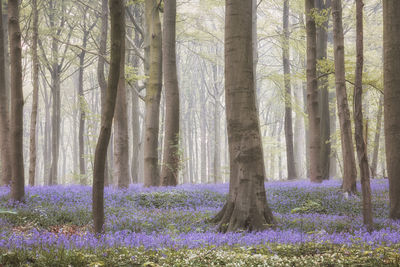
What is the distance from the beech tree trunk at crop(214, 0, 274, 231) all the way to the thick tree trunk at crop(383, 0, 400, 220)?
126 inches

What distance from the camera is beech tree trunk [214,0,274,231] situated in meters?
7.34

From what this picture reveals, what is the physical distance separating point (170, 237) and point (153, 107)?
8.89 m

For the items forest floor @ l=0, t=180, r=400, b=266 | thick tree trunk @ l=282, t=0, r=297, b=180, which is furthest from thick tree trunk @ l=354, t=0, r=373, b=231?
thick tree trunk @ l=282, t=0, r=297, b=180

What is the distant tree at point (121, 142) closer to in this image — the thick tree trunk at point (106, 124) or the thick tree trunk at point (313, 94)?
the thick tree trunk at point (106, 124)

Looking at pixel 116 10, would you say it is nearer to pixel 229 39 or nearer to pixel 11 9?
pixel 229 39

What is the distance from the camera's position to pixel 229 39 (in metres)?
8.08

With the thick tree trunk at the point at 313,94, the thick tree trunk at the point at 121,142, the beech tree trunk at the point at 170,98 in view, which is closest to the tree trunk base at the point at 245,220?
the thick tree trunk at the point at 121,142

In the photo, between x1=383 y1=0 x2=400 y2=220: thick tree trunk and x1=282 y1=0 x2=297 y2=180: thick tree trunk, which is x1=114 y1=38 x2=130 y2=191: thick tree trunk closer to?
x1=383 y1=0 x2=400 y2=220: thick tree trunk

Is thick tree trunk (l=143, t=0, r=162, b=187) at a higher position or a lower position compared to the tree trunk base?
higher

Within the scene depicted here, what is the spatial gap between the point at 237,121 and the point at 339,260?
3.80 m

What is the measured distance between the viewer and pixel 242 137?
7633 mm

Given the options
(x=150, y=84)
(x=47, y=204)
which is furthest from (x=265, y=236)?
(x=150, y=84)

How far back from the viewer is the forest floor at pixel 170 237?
4.45 meters

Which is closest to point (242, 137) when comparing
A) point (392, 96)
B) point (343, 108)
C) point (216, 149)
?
point (392, 96)
